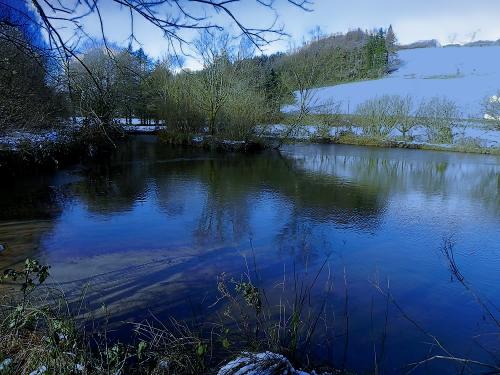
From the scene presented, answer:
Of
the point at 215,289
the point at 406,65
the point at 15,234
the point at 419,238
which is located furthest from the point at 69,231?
the point at 406,65

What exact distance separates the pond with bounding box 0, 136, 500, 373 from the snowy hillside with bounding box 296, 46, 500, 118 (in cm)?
2228

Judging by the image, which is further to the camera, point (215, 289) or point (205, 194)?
point (205, 194)

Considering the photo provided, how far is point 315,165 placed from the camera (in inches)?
698

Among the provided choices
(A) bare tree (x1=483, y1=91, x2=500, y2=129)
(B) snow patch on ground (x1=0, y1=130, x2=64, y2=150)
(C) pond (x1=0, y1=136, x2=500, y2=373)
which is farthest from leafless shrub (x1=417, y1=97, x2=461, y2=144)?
(B) snow patch on ground (x1=0, y1=130, x2=64, y2=150)

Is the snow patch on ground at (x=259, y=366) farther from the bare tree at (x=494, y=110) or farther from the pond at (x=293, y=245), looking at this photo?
the bare tree at (x=494, y=110)

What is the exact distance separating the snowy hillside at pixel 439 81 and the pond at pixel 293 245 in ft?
73.1

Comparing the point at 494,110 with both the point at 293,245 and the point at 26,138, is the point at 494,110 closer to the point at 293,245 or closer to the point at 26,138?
the point at 293,245

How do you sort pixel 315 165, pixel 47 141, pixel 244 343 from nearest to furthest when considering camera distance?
pixel 244 343
pixel 47 141
pixel 315 165

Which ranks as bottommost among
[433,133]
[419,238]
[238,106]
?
[419,238]

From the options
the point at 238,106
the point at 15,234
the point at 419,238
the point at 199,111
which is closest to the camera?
the point at 15,234

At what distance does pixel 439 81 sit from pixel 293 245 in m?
48.3

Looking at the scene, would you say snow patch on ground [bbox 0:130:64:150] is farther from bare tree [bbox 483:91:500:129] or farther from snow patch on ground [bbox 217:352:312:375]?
bare tree [bbox 483:91:500:129]

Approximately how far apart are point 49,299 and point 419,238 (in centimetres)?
660

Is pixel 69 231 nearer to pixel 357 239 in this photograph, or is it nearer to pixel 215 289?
pixel 215 289
